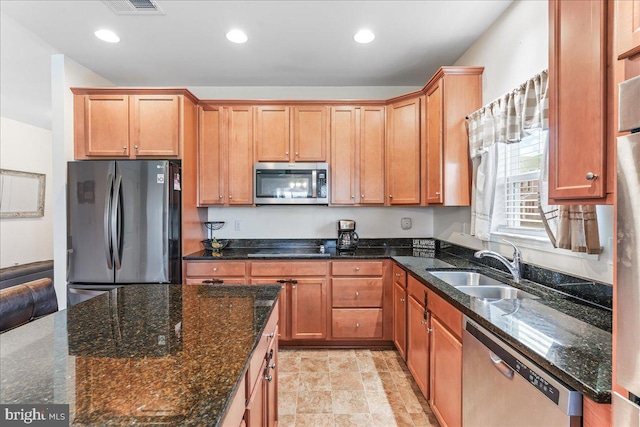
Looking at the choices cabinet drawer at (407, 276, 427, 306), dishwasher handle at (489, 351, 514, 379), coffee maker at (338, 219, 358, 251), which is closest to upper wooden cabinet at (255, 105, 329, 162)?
coffee maker at (338, 219, 358, 251)

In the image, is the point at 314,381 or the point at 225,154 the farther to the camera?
the point at 225,154

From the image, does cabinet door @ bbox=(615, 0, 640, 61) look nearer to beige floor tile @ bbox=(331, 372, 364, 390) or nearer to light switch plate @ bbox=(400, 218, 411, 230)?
beige floor tile @ bbox=(331, 372, 364, 390)

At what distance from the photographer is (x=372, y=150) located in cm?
316

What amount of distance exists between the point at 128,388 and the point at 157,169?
7.51ft

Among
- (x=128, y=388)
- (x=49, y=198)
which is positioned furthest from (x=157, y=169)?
(x=49, y=198)

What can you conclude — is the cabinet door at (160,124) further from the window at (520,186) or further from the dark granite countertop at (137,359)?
the window at (520,186)

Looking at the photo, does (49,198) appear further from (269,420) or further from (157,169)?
(269,420)

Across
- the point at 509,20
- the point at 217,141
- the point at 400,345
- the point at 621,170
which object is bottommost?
the point at 400,345

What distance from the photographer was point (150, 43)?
2570mm

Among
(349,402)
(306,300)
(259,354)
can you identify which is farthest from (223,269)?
(259,354)

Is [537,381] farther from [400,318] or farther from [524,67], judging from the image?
[524,67]

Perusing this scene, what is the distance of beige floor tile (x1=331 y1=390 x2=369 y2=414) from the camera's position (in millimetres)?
2057

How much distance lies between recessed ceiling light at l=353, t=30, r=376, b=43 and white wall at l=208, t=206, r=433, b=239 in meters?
1.70

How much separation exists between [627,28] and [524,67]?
1.38m
